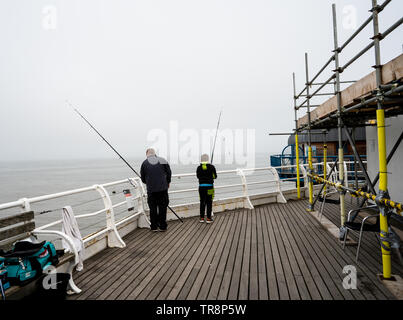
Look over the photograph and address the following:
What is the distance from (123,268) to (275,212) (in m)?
5.06

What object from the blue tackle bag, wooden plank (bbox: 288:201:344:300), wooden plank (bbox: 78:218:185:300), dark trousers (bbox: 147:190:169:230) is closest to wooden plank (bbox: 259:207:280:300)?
wooden plank (bbox: 288:201:344:300)

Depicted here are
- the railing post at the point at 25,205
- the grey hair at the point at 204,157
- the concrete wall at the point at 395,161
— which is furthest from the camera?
the grey hair at the point at 204,157

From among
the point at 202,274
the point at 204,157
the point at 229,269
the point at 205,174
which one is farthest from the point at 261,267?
the point at 204,157

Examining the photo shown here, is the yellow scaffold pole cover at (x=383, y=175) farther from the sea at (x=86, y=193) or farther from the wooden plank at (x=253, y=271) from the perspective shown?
the sea at (x=86, y=193)

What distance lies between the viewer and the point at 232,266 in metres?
3.78

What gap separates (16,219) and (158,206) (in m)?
3.12

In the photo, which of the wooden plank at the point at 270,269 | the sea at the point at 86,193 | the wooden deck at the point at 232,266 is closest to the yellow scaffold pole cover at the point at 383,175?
the wooden deck at the point at 232,266

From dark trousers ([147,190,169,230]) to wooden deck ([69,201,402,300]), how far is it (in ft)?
0.99

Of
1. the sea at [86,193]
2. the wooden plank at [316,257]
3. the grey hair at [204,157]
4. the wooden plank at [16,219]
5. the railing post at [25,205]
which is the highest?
the grey hair at [204,157]

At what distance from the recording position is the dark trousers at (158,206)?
561 centimetres

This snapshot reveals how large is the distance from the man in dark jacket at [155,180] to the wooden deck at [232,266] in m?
0.67
